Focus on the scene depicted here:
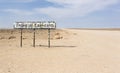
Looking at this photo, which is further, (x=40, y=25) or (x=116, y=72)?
(x=40, y=25)

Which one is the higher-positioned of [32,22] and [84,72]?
[32,22]

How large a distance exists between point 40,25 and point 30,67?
49.8 ft

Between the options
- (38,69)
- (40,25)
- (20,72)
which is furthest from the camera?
(40,25)

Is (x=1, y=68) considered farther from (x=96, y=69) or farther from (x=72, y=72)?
(x=96, y=69)

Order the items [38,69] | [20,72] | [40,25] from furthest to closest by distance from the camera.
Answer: [40,25], [38,69], [20,72]

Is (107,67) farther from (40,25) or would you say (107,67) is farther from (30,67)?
(40,25)

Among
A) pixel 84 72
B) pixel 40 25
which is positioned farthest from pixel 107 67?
pixel 40 25

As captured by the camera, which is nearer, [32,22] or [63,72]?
[63,72]

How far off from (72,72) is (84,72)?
60cm

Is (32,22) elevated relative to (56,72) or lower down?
elevated

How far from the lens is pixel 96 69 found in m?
16.1

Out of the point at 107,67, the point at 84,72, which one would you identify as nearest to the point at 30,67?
the point at 84,72

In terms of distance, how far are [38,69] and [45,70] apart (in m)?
0.50

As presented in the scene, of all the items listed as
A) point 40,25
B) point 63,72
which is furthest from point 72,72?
point 40,25
